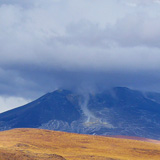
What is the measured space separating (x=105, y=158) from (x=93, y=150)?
1778 centimetres

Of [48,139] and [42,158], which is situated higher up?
[48,139]

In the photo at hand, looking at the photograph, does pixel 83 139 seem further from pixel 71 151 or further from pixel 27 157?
pixel 27 157

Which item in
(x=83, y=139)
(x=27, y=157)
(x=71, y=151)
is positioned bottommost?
(x=27, y=157)

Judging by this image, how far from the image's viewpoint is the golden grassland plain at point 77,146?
94.5 metres

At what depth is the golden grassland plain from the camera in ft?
310

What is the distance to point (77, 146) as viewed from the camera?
111 m

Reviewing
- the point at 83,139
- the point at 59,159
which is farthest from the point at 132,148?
the point at 59,159

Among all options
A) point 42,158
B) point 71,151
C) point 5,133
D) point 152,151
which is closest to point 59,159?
point 42,158

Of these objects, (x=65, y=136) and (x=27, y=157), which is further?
(x=65, y=136)

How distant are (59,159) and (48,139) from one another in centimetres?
4256

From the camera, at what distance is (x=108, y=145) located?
11469 cm

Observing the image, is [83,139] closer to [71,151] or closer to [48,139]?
[48,139]

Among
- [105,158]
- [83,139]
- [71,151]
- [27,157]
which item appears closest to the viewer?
[27,157]

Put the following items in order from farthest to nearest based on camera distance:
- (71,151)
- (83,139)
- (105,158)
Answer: (83,139) → (71,151) → (105,158)
